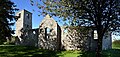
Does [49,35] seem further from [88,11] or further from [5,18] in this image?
[88,11]

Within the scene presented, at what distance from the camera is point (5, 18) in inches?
1480

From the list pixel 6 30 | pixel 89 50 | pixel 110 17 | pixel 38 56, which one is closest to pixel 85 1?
pixel 110 17

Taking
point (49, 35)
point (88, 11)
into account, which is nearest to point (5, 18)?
point (49, 35)

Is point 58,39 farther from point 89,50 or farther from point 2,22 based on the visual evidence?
point 2,22

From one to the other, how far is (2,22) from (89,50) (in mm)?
16076

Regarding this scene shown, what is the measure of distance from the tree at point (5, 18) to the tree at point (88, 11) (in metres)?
13.2

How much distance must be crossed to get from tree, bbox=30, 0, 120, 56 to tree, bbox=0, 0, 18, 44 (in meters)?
13.2

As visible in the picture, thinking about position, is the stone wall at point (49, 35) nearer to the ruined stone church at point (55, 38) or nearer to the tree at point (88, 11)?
the ruined stone church at point (55, 38)

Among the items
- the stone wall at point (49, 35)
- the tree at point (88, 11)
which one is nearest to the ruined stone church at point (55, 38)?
the stone wall at point (49, 35)

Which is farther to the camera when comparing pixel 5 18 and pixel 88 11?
pixel 5 18

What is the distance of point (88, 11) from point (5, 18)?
18190mm

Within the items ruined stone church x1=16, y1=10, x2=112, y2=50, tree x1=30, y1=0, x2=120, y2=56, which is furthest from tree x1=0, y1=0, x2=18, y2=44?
tree x1=30, y1=0, x2=120, y2=56

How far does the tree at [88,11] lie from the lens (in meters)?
24.3

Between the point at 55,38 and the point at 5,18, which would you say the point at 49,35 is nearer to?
the point at 55,38
